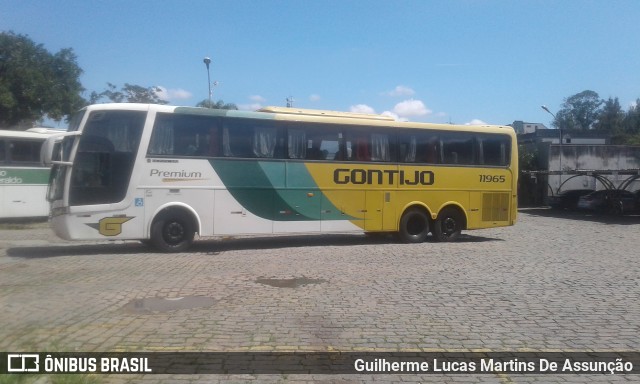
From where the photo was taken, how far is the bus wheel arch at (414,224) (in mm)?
16970

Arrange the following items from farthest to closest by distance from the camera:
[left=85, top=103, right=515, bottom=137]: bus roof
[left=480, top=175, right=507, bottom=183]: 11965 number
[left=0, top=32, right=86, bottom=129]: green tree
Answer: [left=0, top=32, right=86, bottom=129]: green tree → [left=480, top=175, right=507, bottom=183]: 11965 number → [left=85, top=103, right=515, bottom=137]: bus roof

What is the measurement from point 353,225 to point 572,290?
7315 mm

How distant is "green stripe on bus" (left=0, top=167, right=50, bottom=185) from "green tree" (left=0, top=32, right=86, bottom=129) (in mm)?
8101

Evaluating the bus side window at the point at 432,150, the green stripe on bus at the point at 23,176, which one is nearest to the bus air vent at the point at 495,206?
the bus side window at the point at 432,150

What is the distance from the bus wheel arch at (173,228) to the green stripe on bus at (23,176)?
9.63m

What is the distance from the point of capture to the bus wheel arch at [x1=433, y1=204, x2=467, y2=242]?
1750 cm

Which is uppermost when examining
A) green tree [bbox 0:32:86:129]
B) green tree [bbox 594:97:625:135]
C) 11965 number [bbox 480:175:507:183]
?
green tree [bbox 594:97:625:135]

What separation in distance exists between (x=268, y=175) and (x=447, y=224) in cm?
579

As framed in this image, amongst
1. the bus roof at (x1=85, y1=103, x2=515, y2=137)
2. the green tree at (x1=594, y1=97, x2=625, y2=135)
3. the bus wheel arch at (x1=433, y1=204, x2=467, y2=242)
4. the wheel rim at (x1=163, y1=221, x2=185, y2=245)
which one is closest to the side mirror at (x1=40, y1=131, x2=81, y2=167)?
the bus roof at (x1=85, y1=103, x2=515, y2=137)

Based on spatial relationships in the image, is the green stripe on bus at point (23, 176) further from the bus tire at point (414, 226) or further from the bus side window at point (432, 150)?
the bus side window at point (432, 150)

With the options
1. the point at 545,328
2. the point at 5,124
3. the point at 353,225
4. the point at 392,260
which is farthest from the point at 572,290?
the point at 5,124

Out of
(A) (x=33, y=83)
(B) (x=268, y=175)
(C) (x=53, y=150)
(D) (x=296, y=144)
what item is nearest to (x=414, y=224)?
(D) (x=296, y=144)

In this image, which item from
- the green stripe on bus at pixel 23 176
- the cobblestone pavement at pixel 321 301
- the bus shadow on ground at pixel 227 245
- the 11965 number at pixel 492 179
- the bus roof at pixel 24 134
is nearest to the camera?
the cobblestone pavement at pixel 321 301

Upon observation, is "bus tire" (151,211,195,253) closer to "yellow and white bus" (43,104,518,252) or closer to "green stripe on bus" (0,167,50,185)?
"yellow and white bus" (43,104,518,252)
